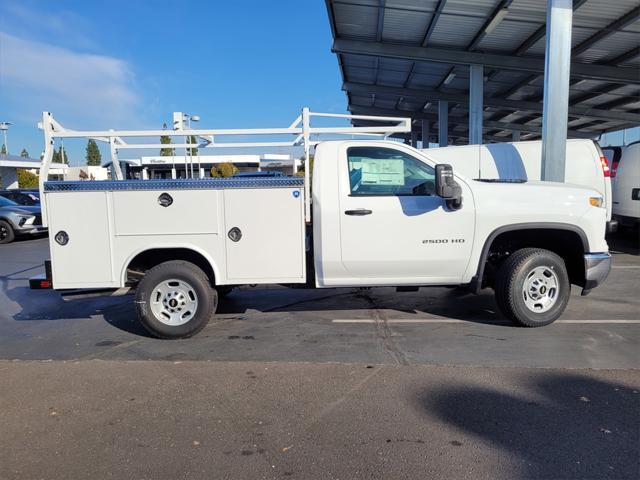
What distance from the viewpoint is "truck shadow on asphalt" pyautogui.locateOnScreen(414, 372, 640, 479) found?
9.77 feet

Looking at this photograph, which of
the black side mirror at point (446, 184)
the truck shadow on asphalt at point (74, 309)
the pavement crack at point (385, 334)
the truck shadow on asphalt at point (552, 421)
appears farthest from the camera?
the truck shadow on asphalt at point (74, 309)

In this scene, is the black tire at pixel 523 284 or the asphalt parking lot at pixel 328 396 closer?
the asphalt parking lot at pixel 328 396

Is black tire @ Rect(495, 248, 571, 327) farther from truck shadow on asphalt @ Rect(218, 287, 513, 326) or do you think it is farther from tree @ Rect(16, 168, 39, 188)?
tree @ Rect(16, 168, 39, 188)

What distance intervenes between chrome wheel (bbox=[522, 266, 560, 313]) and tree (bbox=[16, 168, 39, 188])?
4405cm

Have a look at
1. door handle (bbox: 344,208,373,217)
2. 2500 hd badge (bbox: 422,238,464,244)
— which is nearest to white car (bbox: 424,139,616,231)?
2500 hd badge (bbox: 422,238,464,244)

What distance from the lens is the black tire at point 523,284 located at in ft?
18.2

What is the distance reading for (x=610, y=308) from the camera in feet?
21.6

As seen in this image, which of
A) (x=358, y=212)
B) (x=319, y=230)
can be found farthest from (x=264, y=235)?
(x=358, y=212)

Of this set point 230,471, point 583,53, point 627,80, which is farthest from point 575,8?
point 230,471

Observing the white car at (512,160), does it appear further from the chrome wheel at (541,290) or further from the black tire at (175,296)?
the black tire at (175,296)

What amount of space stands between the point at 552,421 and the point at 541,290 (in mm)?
2464

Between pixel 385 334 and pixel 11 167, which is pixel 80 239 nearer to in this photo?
pixel 385 334

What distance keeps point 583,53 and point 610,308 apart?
46.2 ft

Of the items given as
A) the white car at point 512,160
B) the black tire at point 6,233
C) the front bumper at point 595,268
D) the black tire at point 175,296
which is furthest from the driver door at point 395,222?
the black tire at point 6,233
